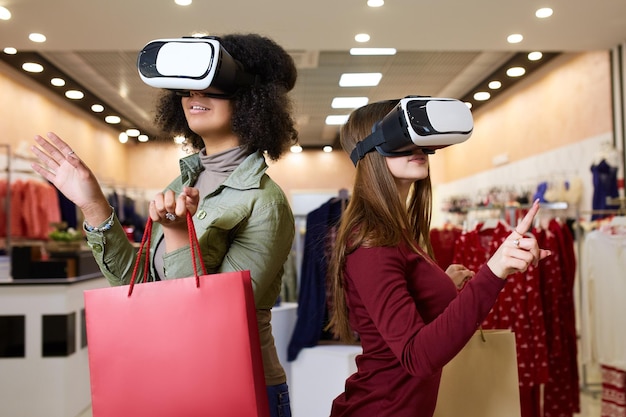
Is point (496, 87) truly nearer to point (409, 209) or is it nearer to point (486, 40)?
point (486, 40)

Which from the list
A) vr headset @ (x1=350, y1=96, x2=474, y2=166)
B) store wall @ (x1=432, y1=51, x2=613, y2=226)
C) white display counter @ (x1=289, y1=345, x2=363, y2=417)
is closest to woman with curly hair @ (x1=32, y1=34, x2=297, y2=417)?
vr headset @ (x1=350, y1=96, x2=474, y2=166)

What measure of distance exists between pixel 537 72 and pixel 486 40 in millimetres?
2655

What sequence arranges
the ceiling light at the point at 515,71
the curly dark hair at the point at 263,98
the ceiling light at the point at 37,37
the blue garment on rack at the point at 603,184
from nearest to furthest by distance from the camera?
the curly dark hair at the point at 263,98 < the ceiling light at the point at 37,37 < the blue garment on rack at the point at 603,184 < the ceiling light at the point at 515,71

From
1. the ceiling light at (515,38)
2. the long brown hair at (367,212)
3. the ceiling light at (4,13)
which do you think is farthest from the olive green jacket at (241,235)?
the ceiling light at (515,38)

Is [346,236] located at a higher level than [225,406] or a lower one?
higher

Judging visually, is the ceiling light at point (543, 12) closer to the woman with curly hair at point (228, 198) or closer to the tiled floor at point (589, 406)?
the tiled floor at point (589, 406)

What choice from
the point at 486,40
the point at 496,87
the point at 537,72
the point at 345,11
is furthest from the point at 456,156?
the point at 345,11

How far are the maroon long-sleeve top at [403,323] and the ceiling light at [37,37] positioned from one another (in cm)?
507

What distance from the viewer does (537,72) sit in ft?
26.4

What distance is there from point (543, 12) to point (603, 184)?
2003mm

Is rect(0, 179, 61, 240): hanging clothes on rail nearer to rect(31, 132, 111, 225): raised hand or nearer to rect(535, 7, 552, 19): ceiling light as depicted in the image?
rect(535, 7, 552, 19): ceiling light

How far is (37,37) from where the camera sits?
5.46 metres

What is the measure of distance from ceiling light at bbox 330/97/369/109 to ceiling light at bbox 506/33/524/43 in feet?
9.15

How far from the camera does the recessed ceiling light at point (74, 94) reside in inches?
338
